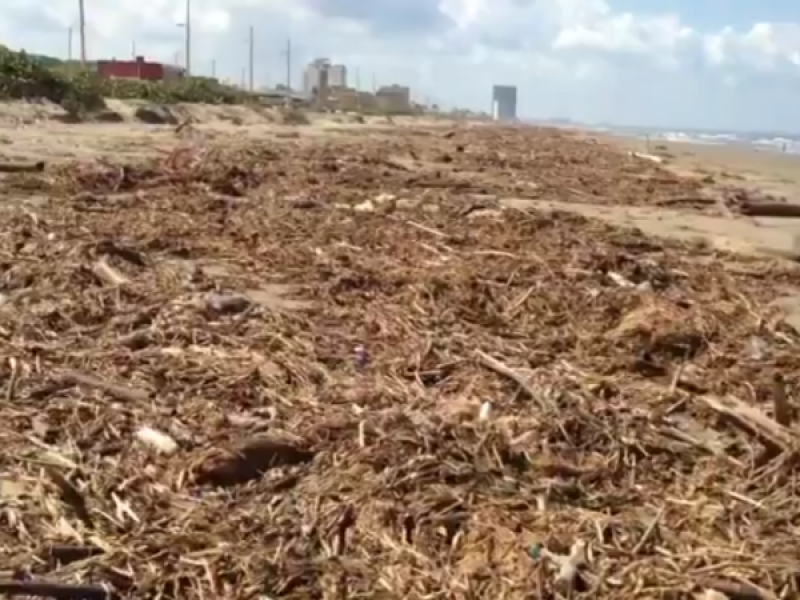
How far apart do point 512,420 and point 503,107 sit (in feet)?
576

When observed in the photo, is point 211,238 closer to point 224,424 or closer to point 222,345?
point 222,345

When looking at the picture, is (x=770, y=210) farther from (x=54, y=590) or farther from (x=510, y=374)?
(x=54, y=590)

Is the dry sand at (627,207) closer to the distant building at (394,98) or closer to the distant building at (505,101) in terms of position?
the distant building at (394,98)

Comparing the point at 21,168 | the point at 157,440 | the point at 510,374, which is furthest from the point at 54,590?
the point at 21,168

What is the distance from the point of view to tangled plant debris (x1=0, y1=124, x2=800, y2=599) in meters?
3.07

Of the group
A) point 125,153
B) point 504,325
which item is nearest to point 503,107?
point 125,153

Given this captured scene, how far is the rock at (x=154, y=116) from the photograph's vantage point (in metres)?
35.9

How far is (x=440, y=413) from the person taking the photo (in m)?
4.30

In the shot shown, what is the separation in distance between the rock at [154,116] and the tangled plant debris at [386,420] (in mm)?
28522

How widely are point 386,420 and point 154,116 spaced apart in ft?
113

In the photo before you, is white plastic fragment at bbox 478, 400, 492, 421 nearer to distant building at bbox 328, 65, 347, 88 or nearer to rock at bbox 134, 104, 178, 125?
rock at bbox 134, 104, 178, 125

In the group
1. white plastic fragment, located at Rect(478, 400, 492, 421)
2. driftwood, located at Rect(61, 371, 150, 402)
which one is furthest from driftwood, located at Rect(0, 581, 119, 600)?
white plastic fragment, located at Rect(478, 400, 492, 421)

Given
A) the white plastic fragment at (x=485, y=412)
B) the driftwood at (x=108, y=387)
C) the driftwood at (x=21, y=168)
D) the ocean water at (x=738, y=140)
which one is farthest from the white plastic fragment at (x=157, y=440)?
the ocean water at (x=738, y=140)

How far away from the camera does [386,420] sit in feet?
13.3
